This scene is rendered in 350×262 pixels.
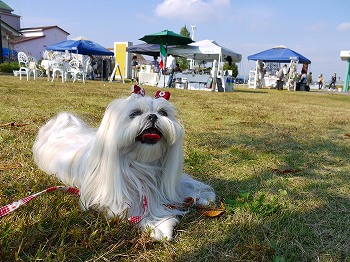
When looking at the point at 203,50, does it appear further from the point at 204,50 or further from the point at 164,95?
the point at 164,95

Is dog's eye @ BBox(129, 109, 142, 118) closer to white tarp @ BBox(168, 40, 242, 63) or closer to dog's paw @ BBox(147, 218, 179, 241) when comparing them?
dog's paw @ BBox(147, 218, 179, 241)

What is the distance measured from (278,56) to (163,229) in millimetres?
22942

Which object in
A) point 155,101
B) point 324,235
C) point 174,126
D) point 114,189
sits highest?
point 155,101

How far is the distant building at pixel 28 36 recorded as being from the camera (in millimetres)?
35812

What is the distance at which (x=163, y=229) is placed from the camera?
5.82 feet

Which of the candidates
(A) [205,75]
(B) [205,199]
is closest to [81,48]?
(A) [205,75]

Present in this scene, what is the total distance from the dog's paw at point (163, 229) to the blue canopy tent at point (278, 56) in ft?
73.3

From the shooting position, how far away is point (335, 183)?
9.31ft

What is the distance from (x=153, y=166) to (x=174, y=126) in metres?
0.30

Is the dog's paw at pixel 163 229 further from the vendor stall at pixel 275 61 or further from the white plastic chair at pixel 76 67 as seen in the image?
the vendor stall at pixel 275 61

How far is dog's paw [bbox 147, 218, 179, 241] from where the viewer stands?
171cm

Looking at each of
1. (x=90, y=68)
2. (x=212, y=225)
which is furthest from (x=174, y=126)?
(x=90, y=68)

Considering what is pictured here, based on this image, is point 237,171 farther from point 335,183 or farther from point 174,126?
point 174,126

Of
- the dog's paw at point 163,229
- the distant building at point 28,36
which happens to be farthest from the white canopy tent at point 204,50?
the distant building at point 28,36
